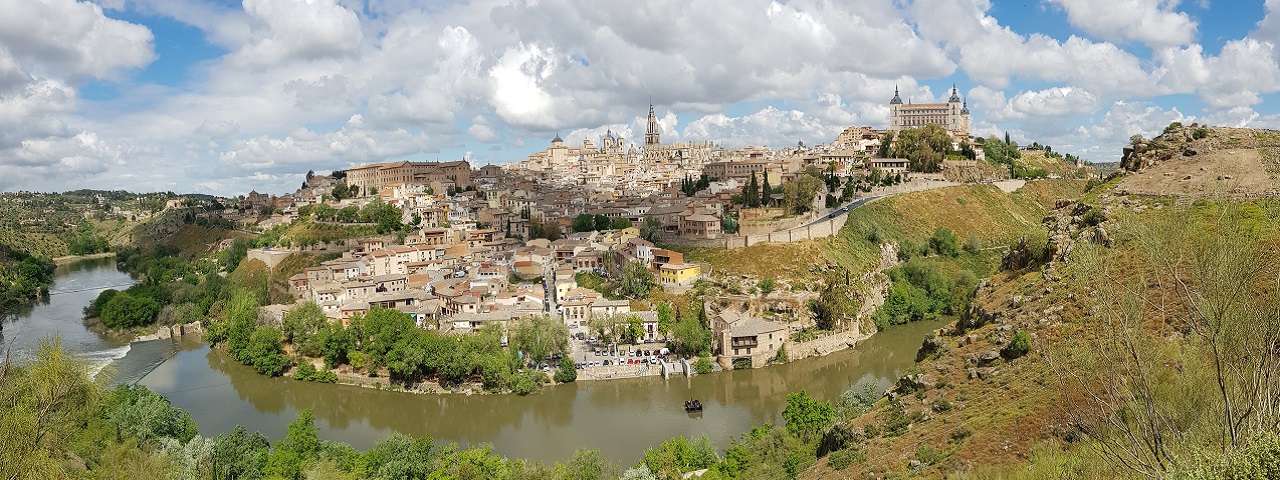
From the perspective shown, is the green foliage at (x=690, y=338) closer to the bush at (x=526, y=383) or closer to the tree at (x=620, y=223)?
the bush at (x=526, y=383)

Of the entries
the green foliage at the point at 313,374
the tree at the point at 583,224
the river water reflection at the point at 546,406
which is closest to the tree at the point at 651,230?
the tree at the point at 583,224

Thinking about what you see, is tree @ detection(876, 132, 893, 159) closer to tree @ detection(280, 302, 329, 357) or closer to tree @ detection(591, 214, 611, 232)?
tree @ detection(591, 214, 611, 232)

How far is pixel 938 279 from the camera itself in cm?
3703

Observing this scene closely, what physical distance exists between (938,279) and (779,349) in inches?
510

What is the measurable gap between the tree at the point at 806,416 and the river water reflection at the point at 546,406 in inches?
103

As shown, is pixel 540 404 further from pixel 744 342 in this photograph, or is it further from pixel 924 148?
pixel 924 148

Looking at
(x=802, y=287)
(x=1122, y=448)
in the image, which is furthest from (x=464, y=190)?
(x=1122, y=448)

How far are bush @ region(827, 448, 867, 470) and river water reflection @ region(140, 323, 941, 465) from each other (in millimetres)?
6940

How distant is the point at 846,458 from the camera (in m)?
13.0

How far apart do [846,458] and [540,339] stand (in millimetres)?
15587

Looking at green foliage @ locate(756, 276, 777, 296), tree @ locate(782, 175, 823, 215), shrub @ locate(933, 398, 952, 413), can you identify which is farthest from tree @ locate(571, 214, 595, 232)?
shrub @ locate(933, 398, 952, 413)

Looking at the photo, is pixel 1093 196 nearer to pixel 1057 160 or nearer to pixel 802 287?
pixel 802 287

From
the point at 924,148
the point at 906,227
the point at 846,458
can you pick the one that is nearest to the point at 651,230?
the point at 906,227

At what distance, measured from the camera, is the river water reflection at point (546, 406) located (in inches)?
837
